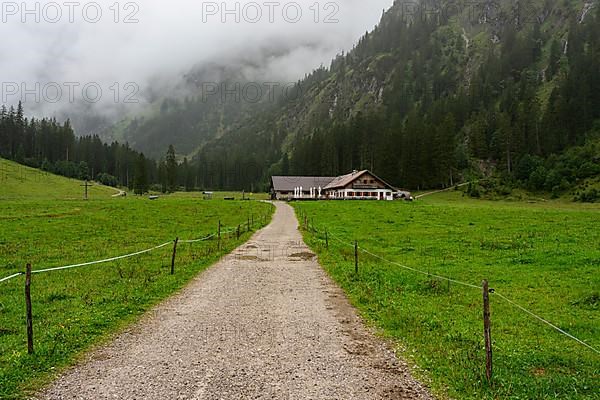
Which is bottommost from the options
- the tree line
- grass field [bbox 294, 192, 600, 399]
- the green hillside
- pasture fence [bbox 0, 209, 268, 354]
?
grass field [bbox 294, 192, 600, 399]

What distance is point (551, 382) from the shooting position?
303 inches

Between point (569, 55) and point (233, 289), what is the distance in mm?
195646

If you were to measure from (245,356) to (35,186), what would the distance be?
129m

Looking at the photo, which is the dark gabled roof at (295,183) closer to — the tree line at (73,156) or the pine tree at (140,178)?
the pine tree at (140,178)

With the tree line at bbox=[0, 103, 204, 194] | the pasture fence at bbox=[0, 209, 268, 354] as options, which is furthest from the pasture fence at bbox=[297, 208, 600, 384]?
the tree line at bbox=[0, 103, 204, 194]

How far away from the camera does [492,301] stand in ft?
48.5

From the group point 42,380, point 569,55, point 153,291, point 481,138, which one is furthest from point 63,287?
point 569,55

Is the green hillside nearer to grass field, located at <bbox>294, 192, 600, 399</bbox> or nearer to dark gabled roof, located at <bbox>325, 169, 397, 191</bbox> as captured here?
dark gabled roof, located at <bbox>325, 169, 397, 191</bbox>

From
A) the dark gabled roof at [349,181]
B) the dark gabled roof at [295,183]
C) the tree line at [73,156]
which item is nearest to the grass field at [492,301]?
the dark gabled roof at [349,181]

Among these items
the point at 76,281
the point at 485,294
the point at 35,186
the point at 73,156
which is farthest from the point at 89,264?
the point at 73,156

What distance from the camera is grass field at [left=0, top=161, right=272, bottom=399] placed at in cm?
895

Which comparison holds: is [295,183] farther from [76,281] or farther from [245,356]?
[245,356]

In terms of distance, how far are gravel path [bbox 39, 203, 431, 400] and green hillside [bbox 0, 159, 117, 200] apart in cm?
10160

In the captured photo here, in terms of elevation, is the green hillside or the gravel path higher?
the green hillside
